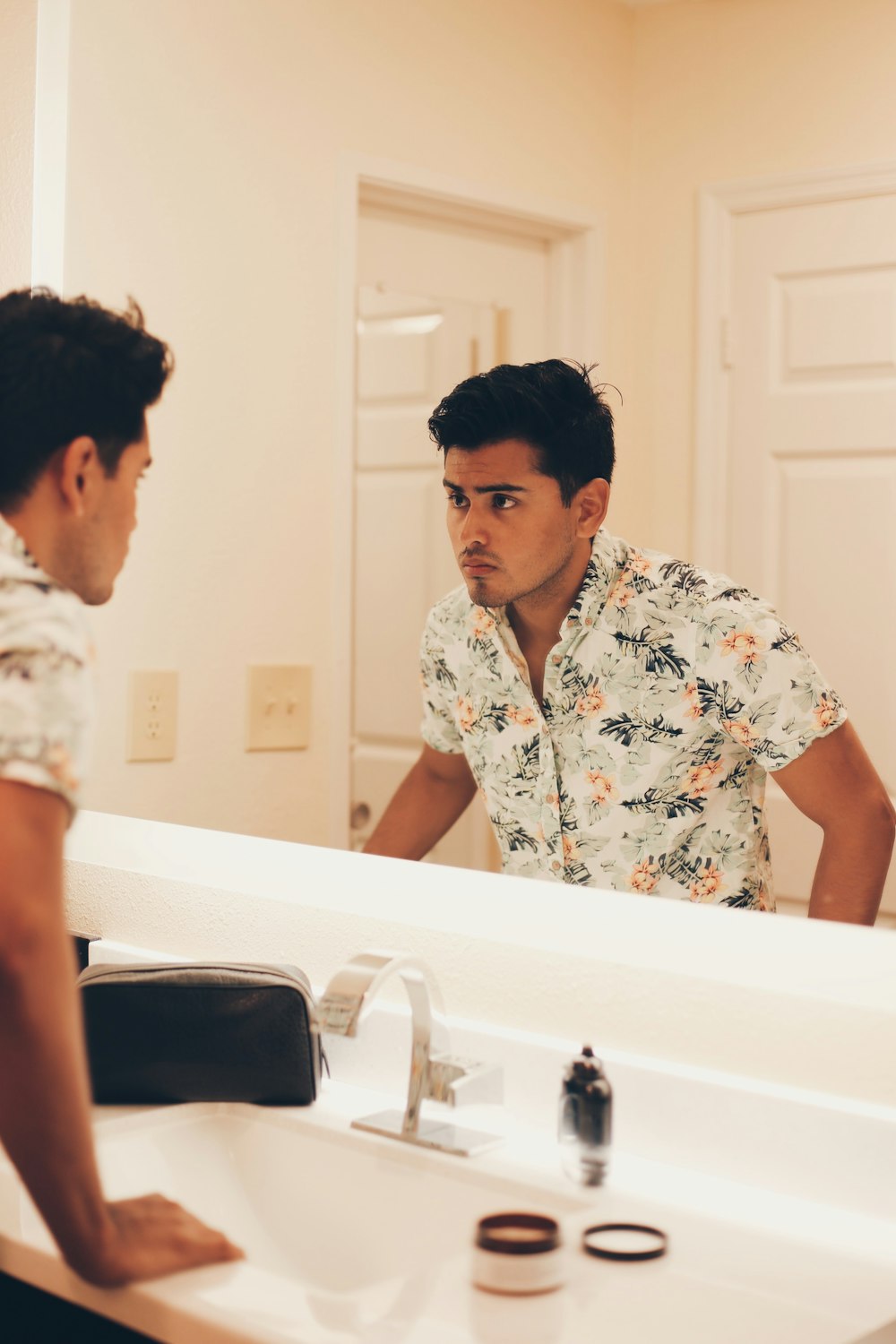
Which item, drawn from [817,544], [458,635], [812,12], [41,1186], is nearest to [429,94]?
[812,12]

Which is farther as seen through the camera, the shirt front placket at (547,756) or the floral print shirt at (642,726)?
the shirt front placket at (547,756)

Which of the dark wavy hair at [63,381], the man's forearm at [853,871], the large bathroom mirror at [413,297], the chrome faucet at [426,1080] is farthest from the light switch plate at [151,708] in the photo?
the man's forearm at [853,871]

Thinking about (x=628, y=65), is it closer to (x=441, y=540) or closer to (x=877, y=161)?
(x=877, y=161)

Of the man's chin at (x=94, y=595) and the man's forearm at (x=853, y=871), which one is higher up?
the man's chin at (x=94, y=595)

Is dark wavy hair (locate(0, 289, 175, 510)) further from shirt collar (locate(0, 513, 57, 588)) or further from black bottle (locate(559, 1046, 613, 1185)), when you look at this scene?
black bottle (locate(559, 1046, 613, 1185))

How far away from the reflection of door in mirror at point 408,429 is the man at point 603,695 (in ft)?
0.12

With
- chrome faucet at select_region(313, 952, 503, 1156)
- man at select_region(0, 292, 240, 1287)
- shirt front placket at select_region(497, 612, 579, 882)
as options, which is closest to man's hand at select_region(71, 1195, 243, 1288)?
man at select_region(0, 292, 240, 1287)

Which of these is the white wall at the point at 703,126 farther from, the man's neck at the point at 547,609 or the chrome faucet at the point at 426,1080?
the chrome faucet at the point at 426,1080

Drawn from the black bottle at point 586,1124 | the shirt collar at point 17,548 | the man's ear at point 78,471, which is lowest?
the black bottle at point 586,1124

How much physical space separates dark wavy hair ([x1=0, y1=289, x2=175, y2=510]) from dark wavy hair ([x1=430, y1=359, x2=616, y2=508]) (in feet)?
1.33

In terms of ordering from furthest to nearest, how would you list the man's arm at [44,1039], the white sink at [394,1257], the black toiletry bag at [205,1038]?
the black toiletry bag at [205,1038] < the white sink at [394,1257] < the man's arm at [44,1039]

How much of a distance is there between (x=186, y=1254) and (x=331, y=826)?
2.20ft

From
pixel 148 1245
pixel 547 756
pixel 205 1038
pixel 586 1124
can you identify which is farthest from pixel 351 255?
pixel 148 1245

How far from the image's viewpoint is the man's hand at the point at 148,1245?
3.28 ft
